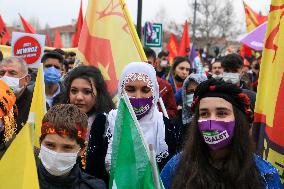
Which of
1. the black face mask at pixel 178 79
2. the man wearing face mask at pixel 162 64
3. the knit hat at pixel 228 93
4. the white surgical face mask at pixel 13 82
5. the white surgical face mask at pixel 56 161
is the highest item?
the knit hat at pixel 228 93

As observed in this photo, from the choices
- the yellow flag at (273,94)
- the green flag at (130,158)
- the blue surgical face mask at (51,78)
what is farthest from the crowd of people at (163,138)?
the blue surgical face mask at (51,78)

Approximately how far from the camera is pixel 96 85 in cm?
407

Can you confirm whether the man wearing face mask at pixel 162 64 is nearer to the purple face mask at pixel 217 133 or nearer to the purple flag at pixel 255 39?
the purple flag at pixel 255 39

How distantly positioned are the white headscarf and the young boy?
565mm

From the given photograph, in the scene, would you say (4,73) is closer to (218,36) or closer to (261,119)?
(261,119)

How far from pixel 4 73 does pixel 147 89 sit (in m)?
2.16

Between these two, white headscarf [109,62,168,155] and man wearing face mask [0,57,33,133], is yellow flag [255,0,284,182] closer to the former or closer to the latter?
white headscarf [109,62,168,155]

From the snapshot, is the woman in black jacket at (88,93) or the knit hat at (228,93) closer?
the knit hat at (228,93)

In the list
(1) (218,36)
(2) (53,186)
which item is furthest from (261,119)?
(1) (218,36)

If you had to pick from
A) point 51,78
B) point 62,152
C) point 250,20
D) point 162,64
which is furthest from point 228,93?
point 250,20

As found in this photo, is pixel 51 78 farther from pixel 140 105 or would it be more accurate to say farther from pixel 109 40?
pixel 140 105

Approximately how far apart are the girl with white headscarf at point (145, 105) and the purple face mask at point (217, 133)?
735 mm

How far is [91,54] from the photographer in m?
5.08

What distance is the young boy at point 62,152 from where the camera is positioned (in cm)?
281
